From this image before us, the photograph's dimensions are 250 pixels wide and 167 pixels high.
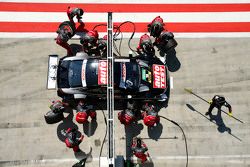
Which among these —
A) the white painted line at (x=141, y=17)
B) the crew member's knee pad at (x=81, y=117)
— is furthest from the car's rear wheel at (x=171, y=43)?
the crew member's knee pad at (x=81, y=117)

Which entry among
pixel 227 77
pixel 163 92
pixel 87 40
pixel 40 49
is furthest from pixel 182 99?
pixel 40 49

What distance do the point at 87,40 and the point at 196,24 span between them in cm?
591

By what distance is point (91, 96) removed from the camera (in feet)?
49.9

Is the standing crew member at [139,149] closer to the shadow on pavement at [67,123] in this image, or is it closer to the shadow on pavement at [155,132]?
the shadow on pavement at [155,132]

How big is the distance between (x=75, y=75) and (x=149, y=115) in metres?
3.80

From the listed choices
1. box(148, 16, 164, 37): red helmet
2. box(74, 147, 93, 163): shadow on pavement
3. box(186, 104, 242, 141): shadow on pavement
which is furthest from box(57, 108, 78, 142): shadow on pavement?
box(186, 104, 242, 141): shadow on pavement

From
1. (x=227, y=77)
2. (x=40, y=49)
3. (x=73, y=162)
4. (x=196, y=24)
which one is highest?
(x=196, y=24)

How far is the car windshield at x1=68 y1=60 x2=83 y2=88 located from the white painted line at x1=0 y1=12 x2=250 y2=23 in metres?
3.28

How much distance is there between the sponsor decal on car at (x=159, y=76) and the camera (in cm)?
1545

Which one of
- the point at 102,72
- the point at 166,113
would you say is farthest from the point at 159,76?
the point at 102,72

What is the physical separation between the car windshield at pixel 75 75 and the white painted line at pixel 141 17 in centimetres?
328

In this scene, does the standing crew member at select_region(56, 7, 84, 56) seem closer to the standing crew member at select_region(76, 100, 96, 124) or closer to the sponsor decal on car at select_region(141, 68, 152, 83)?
the standing crew member at select_region(76, 100, 96, 124)

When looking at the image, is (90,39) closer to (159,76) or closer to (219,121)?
(159,76)

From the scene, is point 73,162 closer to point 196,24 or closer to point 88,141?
point 88,141
